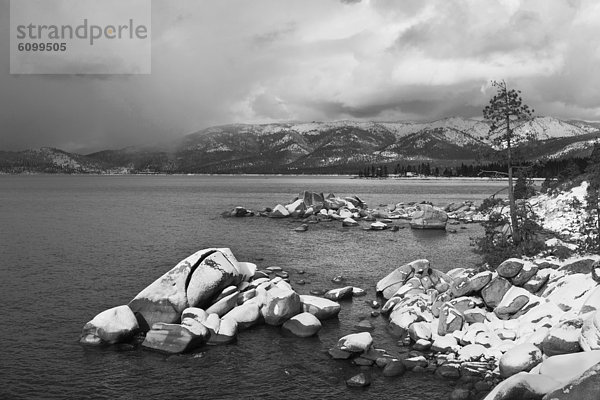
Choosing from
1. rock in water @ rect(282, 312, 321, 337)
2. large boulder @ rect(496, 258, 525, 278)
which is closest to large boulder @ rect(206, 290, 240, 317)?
rock in water @ rect(282, 312, 321, 337)

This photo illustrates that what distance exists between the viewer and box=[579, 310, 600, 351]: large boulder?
18242 mm

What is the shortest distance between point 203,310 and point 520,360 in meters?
17.1

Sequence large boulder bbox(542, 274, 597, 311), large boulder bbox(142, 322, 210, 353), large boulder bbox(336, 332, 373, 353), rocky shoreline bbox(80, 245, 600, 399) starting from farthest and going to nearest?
large boulder bbox(542, 274, 597, 311)
large boulder bbox(142, 322, 210, 353)
large boulder bbox(336, 332, 373, 353)
rocky shoreline bbox(80, 245, 600, 399)

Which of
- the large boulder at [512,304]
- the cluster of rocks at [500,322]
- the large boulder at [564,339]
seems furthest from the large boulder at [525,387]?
the large boulder at [512,304]

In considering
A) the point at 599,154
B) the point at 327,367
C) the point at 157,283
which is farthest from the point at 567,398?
the point at 599,154

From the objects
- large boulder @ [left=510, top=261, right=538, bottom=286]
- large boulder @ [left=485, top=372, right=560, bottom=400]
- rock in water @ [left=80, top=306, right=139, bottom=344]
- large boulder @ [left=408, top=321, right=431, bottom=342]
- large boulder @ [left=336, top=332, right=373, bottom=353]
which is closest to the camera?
large boulder @ [left=485, top=372, right=560, bottom=400]

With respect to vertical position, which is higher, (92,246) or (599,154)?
(599,154)

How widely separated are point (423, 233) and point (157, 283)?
45.7m

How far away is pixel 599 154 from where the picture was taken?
3434 centimetres

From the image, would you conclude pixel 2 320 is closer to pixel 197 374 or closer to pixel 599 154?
pixel 197 374

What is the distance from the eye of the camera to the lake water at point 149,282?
1961cm

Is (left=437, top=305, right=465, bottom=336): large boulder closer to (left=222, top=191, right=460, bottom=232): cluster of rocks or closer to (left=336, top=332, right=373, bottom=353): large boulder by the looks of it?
(left=336, top=332, right=373, bottom=353): large boulder

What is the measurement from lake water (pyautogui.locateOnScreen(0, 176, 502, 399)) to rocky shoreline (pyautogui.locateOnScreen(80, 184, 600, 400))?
81cm

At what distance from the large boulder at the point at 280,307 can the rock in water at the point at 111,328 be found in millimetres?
7432
